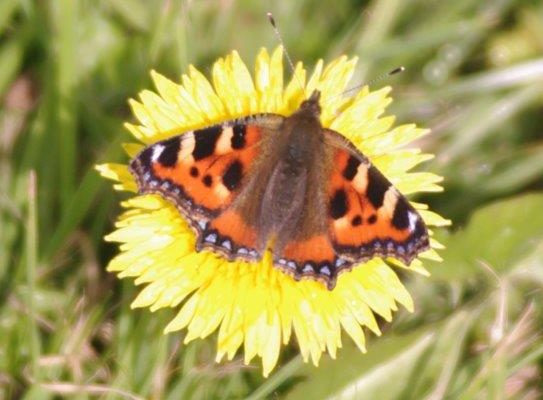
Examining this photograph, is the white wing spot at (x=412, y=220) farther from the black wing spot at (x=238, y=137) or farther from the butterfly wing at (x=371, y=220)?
the black wing spot at (x=238, y=137)

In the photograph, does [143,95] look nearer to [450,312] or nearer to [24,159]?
[24,159]

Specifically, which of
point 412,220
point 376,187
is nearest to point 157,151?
point 376,187

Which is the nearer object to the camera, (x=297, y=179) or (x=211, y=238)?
(x=211, y=238)

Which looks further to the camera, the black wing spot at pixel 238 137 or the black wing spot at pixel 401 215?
the black wing spot at pixel 238 137

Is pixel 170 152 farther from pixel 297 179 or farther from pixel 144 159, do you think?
pixel 297 179

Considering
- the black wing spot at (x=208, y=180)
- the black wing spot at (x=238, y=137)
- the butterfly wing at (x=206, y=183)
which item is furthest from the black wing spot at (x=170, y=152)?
the black wing spot at (x=238, y=137)

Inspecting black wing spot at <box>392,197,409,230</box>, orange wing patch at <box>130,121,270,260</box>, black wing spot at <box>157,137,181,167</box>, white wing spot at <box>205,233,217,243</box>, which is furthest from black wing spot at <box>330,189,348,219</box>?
black wing spot at <box>157,137,181,167</box>

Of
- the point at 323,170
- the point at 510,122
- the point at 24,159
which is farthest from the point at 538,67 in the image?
the point at 24,159
